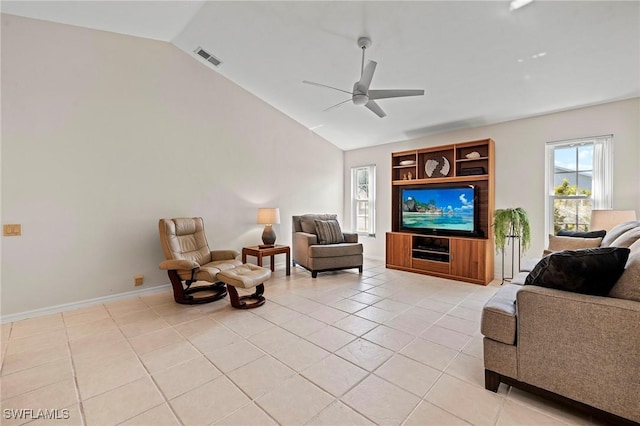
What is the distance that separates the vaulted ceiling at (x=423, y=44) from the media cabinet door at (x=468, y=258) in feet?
6.39

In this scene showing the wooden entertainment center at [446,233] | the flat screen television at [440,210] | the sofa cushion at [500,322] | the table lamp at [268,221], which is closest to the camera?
the sofa cushion at [500,322]

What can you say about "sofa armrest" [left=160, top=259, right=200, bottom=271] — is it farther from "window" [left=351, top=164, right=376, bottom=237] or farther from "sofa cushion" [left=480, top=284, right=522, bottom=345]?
"window" [left=351, top=164, right=376, bottom=237]

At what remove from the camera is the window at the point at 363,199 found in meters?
6.18

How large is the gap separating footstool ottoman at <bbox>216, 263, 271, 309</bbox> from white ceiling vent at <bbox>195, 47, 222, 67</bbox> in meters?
2.92

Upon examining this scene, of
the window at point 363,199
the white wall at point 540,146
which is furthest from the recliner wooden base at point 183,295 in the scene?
the white wall at point 540,146

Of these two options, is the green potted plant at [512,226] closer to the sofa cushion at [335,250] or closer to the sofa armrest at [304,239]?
the sofa cushion at [335,250]

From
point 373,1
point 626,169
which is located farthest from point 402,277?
point 373,1

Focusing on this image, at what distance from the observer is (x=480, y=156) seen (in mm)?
4520

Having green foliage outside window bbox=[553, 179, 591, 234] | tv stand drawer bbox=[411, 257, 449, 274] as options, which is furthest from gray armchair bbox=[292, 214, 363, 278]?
green foliage outside window bbox=[553, 179, 591, 234]

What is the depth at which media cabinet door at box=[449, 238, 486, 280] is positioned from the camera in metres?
4.16

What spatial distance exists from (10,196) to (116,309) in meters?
1.52

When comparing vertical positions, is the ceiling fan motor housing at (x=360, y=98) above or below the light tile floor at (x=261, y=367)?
above

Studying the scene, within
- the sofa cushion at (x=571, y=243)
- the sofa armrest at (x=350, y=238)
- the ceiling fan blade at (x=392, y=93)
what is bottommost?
the sofa armrest at (x=350, y=238)

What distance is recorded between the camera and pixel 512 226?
4.09 meters
